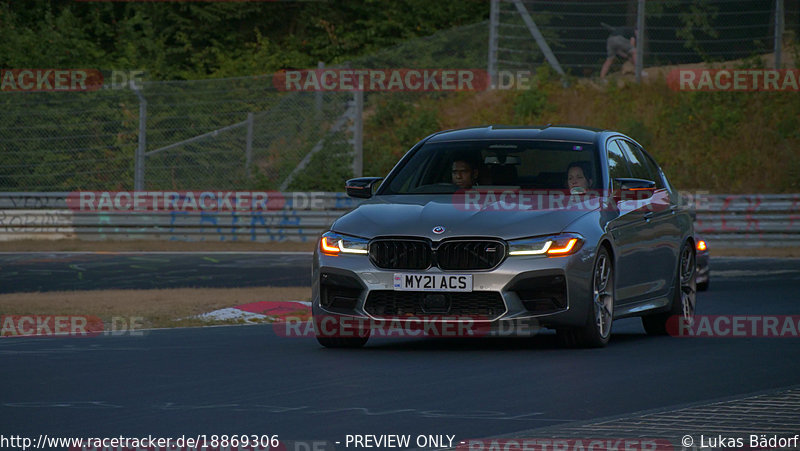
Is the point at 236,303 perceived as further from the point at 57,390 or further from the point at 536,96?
the point at 536,96

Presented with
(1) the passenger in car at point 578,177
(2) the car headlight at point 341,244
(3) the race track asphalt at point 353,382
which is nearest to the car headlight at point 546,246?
(3) the race track asphalt at point 353,382

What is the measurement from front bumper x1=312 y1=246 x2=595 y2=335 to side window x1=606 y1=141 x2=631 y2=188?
1474mm

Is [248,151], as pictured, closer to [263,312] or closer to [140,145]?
[140,145]

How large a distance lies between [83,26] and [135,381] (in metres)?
35.3

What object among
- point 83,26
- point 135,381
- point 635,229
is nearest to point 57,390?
point 135,381

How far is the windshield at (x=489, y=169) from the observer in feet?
38.6

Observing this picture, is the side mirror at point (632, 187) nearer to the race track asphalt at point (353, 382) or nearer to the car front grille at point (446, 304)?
the race track asphalt at point (353, 382)

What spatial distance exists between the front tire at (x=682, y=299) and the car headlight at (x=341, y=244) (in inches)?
122

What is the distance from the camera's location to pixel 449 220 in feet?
35.4

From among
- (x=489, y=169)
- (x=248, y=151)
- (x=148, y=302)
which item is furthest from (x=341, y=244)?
(x=248, y=151)

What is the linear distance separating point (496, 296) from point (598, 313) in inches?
36.1

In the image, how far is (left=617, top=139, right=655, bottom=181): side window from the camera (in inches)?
504

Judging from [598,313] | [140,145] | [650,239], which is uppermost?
[650,239]

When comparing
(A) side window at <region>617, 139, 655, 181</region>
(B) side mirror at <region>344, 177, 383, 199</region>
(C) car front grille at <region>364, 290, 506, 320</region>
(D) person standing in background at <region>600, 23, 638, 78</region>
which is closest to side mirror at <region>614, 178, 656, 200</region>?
(A) side window at <region>617, 139, 655, 181</region>
